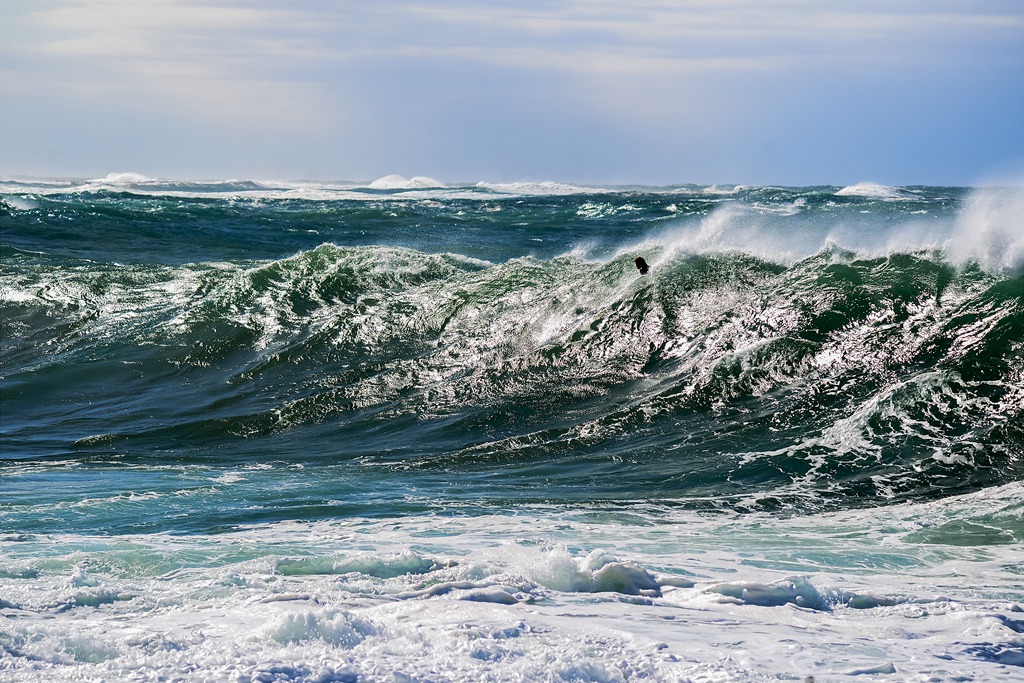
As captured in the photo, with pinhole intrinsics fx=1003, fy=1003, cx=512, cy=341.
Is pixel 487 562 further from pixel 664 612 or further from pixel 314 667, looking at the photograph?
pixel 314 667

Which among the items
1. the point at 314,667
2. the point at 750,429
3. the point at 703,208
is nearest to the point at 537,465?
the point at 750,429

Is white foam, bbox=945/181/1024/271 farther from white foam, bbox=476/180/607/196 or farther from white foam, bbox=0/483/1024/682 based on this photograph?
white foam, bbox=476/180/607/196

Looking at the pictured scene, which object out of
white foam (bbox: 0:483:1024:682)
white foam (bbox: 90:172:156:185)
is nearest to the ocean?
white foam (bbox: 0:483:1024:682)

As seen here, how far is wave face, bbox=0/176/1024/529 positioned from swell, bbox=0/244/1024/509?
4 centimetres

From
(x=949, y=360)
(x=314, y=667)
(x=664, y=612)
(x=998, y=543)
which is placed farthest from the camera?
(x=949, y=360)

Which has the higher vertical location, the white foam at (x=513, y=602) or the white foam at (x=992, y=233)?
the white foam at (x=992, y=233)

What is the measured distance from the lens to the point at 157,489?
7445 mm

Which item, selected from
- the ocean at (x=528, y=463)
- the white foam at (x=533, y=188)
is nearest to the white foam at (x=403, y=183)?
the white foam at (x=533, y=188)

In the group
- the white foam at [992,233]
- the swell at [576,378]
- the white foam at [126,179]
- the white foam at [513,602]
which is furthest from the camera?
the white foam at [126,179]

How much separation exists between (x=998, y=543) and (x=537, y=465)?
142 inches

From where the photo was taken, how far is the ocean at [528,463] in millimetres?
4129

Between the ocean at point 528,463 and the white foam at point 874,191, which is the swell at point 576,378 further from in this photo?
the white foam at point 874,191

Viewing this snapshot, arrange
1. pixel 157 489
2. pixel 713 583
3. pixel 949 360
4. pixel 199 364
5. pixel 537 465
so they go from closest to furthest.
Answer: pixel 713 583 → pixel 157 489 → pixel 537 465 → pixel 949 360 → pixel 199 364

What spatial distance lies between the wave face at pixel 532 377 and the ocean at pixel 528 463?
0.05 metres
